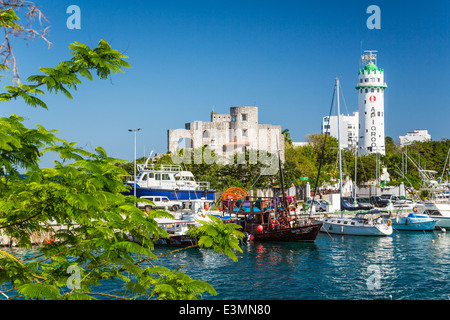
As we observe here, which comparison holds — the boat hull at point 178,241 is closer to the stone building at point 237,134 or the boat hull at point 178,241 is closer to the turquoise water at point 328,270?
the turquoise water at point 328,270

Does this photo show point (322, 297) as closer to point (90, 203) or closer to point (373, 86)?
point (90, 203)

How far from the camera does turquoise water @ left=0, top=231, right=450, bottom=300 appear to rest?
22.4m

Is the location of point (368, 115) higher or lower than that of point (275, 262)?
higher

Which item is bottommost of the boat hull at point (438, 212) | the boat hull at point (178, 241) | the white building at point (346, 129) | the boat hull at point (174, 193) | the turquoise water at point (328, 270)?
the turquoise water at point (328, 270)

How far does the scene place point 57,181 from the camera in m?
6.80

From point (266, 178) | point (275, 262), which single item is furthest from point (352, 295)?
point (266, 178)

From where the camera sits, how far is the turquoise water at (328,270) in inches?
882

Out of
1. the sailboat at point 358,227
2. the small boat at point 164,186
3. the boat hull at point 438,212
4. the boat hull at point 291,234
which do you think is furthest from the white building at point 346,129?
the boat hull at point 291,234

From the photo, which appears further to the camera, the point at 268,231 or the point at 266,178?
the point at 266,178

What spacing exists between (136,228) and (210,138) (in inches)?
3012

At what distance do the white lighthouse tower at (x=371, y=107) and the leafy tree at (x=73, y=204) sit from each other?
4777 inches

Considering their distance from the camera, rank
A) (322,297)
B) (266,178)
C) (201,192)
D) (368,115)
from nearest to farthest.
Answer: (322,297)
(201,192)
(266,178)
(368,115)

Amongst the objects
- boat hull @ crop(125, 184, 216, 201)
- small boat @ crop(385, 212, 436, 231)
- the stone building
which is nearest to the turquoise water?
small boat @ crop(385, 212, 436, 231)
